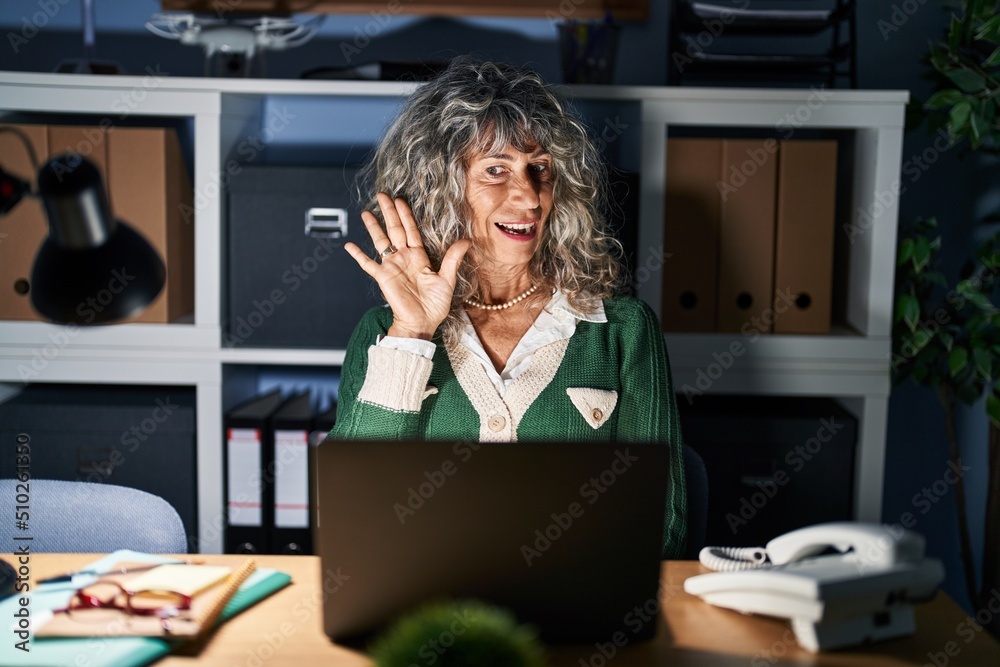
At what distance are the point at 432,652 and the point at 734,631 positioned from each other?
44 cm

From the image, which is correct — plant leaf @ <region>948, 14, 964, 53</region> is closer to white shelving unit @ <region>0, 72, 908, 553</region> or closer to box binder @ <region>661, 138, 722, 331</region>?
white shelving unit @ <region>0, 72, 908, 553</region>

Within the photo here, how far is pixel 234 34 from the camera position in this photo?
6.89 feet

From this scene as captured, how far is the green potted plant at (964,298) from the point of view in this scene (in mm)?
1972

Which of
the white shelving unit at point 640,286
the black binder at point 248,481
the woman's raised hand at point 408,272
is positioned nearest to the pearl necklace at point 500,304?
the woman's raised hand at point 408,272

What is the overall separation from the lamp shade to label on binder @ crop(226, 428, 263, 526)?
1.38 m

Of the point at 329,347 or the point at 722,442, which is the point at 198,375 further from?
the point at 722,442

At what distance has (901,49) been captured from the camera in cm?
236

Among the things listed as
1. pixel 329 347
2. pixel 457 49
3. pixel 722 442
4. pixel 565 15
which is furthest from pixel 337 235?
pixel 722 442

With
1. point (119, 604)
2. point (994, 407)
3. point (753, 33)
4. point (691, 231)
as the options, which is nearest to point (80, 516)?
point (119, 604)

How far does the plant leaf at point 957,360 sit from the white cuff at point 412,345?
118 cm

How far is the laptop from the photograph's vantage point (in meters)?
0.90

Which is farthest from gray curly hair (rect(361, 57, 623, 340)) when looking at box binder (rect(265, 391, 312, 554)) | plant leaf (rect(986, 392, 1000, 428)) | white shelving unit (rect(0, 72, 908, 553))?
plant leaf (rect(986, 392, 1000, 428))

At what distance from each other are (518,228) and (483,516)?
2.80 feet

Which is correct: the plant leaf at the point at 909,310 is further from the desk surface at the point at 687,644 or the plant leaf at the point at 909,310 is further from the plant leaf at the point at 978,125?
the desk surface at the point at 687,644
